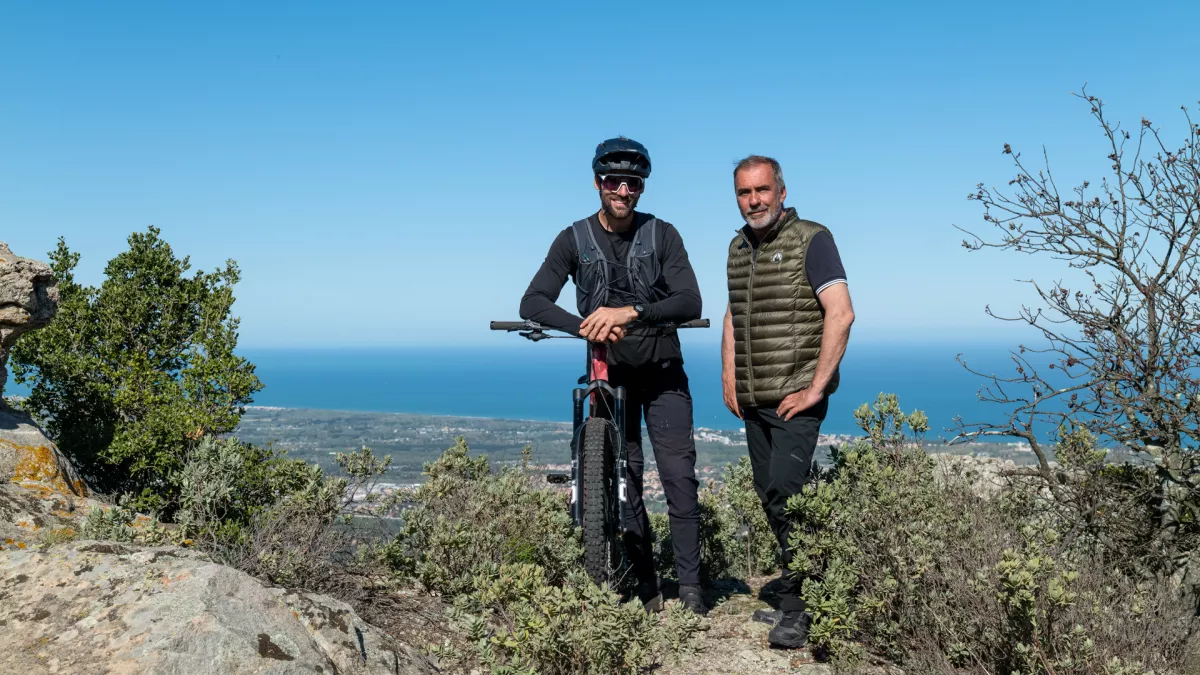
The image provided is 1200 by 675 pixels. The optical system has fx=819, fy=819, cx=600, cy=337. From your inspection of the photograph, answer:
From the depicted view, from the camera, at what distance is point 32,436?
18.2ft

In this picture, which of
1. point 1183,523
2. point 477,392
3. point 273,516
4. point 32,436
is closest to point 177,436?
point 32,436

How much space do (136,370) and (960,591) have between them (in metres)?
6.27

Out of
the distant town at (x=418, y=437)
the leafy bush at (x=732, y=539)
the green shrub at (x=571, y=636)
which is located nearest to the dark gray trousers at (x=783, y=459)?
the green shrub at (x=571, y=636)

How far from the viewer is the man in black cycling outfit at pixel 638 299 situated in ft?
18.2

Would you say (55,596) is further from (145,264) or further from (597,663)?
(145,264)

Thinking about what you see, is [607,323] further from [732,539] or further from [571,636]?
[732,539]

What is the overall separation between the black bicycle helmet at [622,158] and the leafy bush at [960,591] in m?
2.37

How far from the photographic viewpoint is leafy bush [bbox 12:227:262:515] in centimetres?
644

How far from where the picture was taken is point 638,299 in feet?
18.5

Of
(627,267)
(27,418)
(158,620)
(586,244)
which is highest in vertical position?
(586,244)

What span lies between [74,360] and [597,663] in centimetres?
519

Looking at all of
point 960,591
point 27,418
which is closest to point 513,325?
point 960,591

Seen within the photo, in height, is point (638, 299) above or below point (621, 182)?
below

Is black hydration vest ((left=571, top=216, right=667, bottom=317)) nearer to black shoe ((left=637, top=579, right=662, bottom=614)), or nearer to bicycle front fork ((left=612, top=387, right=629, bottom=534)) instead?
bicycle front fork ((left=612, top=387, right=629, bottom=534))
